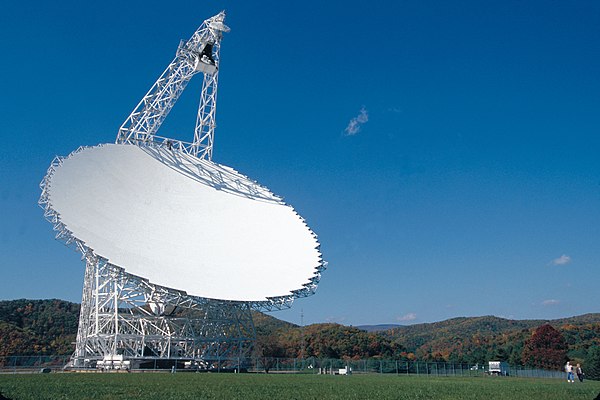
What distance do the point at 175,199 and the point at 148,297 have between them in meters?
7.83

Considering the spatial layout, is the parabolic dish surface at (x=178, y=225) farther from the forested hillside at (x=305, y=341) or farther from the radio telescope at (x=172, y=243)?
the forested hillside at (x=305, y=341)

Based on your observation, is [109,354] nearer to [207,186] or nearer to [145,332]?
[145,332]

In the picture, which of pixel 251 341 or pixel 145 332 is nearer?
pixel 145 332

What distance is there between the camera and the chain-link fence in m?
44.1

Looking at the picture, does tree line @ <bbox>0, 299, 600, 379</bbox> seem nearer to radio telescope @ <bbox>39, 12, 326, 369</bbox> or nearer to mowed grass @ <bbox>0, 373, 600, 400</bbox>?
radio telescope @ <bbox>39, 12, 326, 369</bbox>

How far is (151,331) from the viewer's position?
45.8 m

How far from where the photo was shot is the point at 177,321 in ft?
152

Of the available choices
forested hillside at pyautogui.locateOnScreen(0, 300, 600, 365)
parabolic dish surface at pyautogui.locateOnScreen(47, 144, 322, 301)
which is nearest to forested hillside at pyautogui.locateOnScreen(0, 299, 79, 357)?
forested hillside at pyautogui.locateOnScreen(0, 300, 600, 365)

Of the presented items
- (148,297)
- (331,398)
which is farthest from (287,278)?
(331,398)

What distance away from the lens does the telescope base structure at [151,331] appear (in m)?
43.0

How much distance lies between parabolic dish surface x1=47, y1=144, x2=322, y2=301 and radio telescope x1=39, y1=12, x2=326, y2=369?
0.09m

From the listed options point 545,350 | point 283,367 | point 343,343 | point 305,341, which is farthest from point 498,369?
point 305,341

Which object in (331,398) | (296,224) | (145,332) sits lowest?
(331,398)

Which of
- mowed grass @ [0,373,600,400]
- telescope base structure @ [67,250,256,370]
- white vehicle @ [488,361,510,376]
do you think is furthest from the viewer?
white vehicle @ [488,361,510,376]
